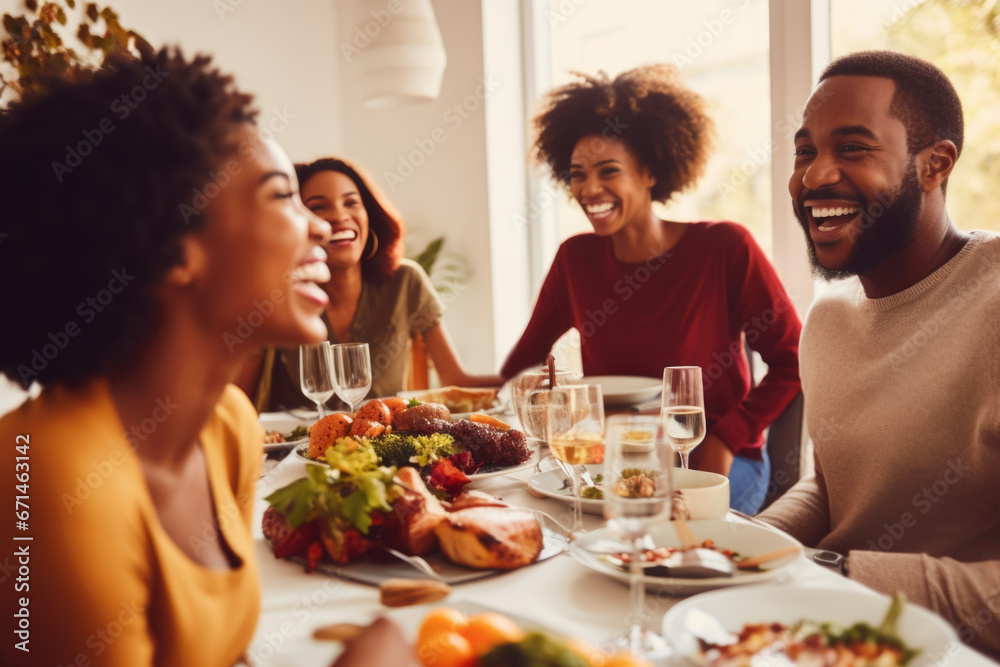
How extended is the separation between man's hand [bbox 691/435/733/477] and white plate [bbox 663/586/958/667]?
4.70 ft

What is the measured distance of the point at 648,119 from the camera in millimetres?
3014

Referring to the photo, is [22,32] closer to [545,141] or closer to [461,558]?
[545,141]

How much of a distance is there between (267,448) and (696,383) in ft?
3.45

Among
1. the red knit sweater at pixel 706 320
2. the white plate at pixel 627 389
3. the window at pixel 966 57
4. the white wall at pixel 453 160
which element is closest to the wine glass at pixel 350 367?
the white plate at pixel 627 389

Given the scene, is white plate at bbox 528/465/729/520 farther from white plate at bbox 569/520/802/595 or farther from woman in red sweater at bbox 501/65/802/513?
woman in red sweater at bbox 501/65/802/513

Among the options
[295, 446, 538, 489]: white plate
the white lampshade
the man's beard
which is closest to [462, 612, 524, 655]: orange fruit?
[295, 446, 538, 489]: white plate

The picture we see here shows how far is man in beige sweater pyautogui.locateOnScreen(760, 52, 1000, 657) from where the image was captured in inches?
62.0

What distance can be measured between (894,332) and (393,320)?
193cm

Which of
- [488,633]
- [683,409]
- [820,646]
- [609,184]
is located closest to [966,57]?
[609,184]

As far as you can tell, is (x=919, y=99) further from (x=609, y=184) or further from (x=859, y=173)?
(x=609, y=184)

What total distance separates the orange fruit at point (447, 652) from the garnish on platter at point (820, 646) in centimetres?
24

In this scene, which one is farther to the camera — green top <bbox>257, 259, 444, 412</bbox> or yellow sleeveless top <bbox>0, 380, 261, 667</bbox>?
green top <bbox>257, 259, 444, 412</bbox>

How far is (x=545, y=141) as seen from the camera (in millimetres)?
3271

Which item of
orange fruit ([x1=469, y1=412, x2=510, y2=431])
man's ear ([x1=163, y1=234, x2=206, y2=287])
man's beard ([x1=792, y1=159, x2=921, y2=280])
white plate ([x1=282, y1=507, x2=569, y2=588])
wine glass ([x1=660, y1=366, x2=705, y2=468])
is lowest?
white plate ([x1=282, y1=507, x2=569, y2=588])
